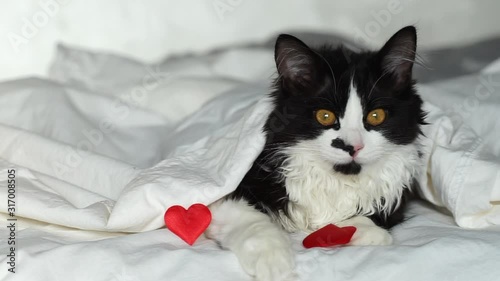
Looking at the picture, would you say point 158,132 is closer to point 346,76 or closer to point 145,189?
point 145,189

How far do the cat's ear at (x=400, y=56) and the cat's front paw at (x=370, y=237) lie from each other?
40 centimetres

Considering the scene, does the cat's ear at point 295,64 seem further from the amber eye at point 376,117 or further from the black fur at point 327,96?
the amber eye at point 376,117

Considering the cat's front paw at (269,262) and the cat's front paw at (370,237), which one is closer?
the cat's front paw at (269,262)

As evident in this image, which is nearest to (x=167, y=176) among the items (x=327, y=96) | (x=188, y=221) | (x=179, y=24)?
(x=188, y=221)

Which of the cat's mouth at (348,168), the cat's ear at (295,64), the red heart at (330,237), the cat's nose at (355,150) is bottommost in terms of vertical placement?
the red heart at (330,237)

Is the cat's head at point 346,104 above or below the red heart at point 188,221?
above

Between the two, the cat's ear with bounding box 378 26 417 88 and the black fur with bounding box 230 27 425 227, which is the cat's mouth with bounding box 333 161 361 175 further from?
the cat's ear with bounding box 378 26 417 88

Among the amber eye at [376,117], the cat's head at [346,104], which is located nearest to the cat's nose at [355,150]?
the cat's head at [346,104]

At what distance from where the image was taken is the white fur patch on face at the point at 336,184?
1.87m

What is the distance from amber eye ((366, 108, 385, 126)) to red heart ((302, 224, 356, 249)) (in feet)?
0.96

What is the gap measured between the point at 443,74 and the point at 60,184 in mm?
2069

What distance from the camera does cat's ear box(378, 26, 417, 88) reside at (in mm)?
1846

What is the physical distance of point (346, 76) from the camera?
1.84 meters

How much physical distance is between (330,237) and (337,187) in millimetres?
163
